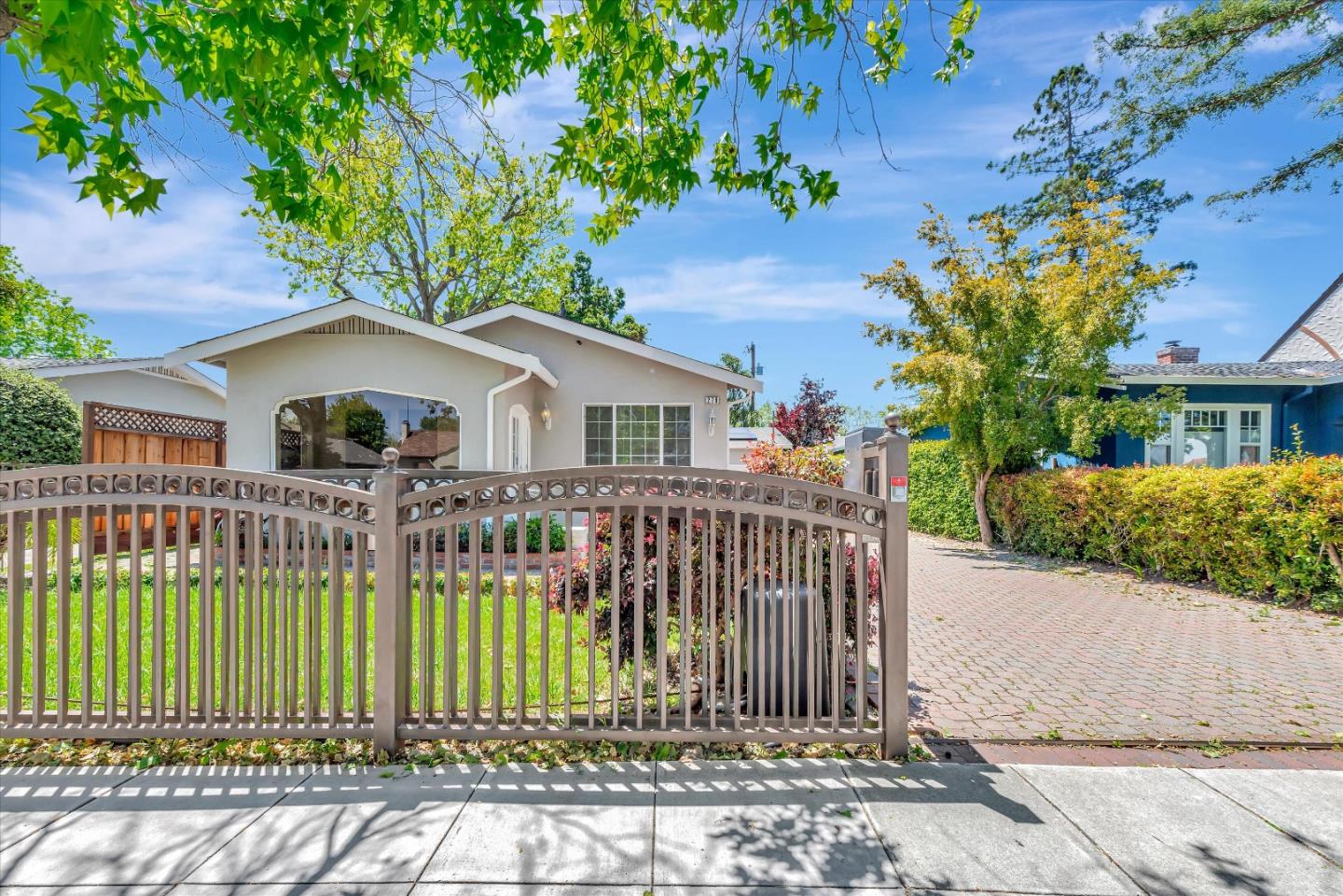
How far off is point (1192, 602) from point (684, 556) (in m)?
7.97

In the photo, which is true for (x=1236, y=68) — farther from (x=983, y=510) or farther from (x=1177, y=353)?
(x=1177, y=353)

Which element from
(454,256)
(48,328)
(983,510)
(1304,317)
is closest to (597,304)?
(454,256)

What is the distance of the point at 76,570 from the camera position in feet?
26.6

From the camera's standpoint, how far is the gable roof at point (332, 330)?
10227 millimetres

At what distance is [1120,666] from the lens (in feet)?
16.8

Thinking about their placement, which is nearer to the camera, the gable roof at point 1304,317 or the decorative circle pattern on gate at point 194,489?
the decorative circle pattern on gate at point 194,489

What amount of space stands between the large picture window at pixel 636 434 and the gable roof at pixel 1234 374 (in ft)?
34.5

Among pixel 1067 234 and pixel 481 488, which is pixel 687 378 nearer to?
pixel 1067 234

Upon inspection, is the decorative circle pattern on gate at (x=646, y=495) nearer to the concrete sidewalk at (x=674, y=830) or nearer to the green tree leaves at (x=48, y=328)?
the concrete sidewalk at (x=674, y=830)

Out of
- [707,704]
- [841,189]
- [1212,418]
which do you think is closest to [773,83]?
→ [841,189]

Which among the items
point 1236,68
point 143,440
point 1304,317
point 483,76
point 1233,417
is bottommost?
point 143,440

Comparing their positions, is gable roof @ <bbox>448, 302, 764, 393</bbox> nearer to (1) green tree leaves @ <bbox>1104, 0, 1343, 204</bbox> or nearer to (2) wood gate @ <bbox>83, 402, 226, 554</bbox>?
(2) wood gate @ <bbox>83, 402, 226, 554</bbox>

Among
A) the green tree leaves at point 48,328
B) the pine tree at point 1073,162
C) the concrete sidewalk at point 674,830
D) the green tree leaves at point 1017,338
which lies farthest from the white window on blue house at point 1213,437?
the green tree leaves at point 48,328

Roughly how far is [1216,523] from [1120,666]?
4.87m
